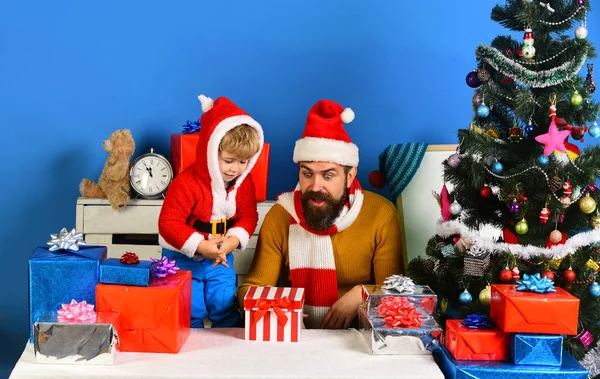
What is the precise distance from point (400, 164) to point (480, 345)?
1057mm

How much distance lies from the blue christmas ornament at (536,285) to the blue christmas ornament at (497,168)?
0.35 metres

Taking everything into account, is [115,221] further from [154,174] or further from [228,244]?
[228,244]

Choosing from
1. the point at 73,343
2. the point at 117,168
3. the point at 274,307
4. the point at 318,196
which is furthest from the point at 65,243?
the point at 318,196

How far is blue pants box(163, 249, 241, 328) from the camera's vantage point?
264 cm

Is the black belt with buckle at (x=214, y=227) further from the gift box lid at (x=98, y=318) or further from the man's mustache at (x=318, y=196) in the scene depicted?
the gift box lid at (x=98, y=318)

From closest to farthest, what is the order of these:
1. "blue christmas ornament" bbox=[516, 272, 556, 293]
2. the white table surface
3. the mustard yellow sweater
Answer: the white table surface → "blue christmas ornament" bbox=[516, 272, 556, 293] → the mustard yellow sweater

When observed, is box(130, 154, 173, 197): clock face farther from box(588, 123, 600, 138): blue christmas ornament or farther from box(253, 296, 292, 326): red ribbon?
box(588, 123, 600, 138): blue christmas ornament

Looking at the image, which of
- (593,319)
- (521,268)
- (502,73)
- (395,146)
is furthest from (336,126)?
(593,319)

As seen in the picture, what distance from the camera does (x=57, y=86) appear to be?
3141 mm

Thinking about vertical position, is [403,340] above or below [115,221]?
below

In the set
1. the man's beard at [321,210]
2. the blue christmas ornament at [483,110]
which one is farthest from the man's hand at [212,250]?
the blue christmas ornament at [483,110]

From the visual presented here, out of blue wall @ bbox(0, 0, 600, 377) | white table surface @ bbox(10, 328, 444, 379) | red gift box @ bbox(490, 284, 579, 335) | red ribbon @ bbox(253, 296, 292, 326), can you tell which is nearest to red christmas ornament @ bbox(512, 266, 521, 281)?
red gift box @ bbox(490, 284, 579, 335)

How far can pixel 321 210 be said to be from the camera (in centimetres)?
268

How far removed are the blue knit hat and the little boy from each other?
2.02ft
